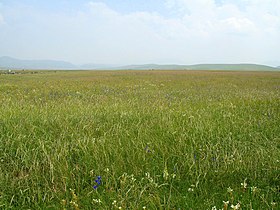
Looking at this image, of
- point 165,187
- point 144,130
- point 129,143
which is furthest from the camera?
point 144,130

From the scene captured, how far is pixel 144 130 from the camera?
446cm

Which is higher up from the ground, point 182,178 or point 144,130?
point 144,130

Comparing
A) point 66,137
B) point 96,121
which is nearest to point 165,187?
point 66,137

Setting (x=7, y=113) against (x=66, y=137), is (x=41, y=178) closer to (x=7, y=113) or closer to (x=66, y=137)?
(x=66, y=137)

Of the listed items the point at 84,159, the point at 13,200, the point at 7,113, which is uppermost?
the point at 7,113

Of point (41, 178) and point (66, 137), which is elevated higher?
point (66, 137)

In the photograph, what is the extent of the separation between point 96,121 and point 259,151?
3.42 m

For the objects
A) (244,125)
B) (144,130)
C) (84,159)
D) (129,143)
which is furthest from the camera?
(244,125)

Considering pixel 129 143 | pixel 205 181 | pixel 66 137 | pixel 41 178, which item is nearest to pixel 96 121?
pixel 66 137

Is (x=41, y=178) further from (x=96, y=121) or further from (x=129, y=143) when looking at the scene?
(x=96, y=121)

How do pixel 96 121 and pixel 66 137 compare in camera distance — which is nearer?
pixel 66 137

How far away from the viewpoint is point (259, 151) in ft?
11.4

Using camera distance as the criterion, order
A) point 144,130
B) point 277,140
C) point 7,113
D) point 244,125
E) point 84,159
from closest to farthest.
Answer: point 84,159
point 277,140
point 144,130
point 244,125
point 7,113

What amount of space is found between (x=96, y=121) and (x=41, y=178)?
2.17 metres
